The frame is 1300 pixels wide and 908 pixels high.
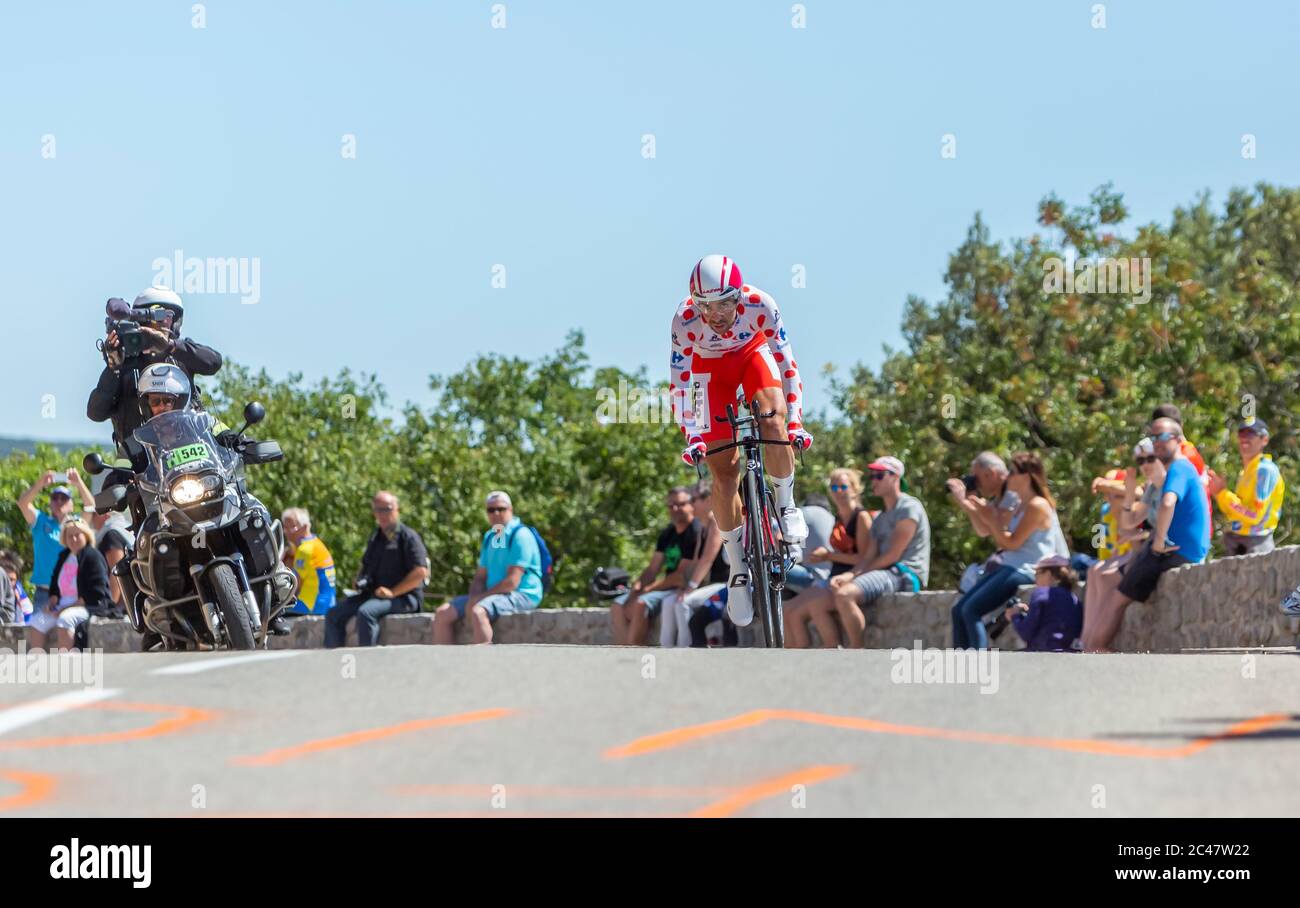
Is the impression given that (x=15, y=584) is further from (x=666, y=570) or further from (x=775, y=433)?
(x=775, y=433)

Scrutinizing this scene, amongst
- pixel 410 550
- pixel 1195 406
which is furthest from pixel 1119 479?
pixel 1195 406

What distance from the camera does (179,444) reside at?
10.7 metres

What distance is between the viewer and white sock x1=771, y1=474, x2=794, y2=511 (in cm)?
1093

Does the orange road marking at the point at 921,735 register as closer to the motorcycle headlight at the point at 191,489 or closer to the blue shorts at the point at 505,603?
the motorcycle headlight at the point at 191,489

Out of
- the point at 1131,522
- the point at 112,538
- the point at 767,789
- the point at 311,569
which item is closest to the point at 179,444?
the point at 767,789

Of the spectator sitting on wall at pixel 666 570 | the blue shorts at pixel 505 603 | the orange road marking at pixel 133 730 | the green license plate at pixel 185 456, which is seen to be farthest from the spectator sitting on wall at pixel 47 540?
the orange road marking at pixel 133 730

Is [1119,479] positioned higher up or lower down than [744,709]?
higher up

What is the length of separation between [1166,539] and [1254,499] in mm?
1149

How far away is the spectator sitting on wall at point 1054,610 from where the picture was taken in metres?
13.3

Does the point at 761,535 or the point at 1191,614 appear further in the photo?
the point at 1191,614

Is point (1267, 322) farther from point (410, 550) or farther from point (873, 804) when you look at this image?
point (873, 804)

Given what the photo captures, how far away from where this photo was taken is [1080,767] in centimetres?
523


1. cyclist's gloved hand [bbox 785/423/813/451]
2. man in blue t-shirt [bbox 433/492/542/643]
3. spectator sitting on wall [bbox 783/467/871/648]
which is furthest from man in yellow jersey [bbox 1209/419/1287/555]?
man in blue t-shirt [bbox 433/492/542/643]
